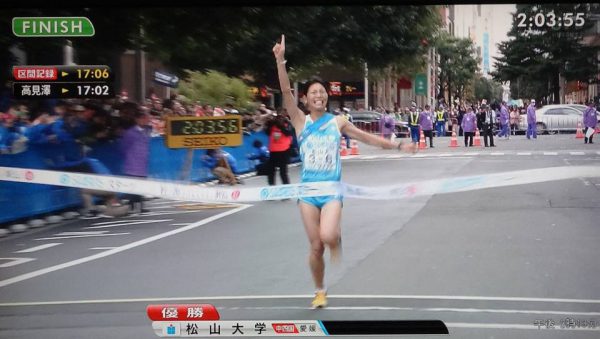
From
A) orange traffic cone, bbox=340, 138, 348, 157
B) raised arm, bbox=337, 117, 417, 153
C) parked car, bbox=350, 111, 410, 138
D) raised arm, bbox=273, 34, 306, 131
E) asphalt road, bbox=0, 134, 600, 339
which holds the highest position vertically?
raised arm, bbox=273, 34, 306, 131

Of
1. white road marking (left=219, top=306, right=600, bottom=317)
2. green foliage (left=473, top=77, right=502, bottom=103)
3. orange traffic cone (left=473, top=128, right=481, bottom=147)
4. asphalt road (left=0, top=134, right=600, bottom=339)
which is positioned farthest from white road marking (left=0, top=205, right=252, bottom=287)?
green foliage (left=473, top=77, right=502, bottom=103)

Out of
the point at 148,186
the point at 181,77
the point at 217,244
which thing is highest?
the point at 181,77

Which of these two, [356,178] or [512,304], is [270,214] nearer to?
[356,178]

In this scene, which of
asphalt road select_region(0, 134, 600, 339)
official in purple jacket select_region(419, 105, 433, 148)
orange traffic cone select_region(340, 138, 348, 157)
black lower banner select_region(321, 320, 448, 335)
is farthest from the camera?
official in purple jacket select_region(419, 105, 433, 148)

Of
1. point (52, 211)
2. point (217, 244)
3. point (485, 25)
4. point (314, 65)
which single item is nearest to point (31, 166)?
point (52, 211)

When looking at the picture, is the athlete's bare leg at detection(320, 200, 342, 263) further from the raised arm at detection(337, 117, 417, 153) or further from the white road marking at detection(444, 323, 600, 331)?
the white road marking at detection(444, 323, 600, 331)

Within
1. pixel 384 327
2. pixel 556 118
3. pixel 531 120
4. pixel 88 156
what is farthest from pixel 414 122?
pixel 88 156

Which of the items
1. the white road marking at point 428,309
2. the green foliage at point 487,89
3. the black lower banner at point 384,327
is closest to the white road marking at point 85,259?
the white road marking at point 428,309

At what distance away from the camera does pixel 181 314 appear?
411 centimetres

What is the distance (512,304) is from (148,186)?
1749 millimetres

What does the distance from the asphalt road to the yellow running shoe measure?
0.05 metres

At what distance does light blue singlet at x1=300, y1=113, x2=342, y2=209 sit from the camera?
4426mm

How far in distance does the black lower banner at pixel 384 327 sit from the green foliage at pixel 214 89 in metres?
1.12

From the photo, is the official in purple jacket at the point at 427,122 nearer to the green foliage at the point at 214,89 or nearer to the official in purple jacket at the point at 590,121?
the official in purple jacket at the point at 590,121
